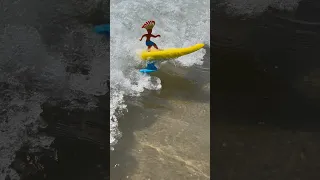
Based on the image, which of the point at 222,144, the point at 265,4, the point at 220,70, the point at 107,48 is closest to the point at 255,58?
the point at 220,70

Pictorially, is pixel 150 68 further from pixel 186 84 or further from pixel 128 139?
pixel 128 139

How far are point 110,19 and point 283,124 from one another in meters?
1.13

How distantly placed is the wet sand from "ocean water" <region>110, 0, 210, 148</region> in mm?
54

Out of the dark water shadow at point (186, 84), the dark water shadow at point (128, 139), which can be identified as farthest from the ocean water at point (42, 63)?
the dark water shadow at point (186, 84)

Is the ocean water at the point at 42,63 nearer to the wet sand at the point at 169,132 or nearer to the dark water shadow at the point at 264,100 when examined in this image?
the wet sand at the point at 169,132

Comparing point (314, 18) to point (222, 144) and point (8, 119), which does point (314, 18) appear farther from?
point (8, 119)

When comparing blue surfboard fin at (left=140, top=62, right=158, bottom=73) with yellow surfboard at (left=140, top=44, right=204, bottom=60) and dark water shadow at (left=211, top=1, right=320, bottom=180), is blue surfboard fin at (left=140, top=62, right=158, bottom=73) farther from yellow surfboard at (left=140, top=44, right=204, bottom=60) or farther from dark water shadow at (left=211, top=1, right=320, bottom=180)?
dark water shadow at (left=211, top=1, right=320, bottom=180)

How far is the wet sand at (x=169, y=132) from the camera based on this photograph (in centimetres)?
186

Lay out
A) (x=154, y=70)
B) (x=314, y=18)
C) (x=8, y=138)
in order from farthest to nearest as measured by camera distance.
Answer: (x=314, y=18)
(x=154, y=70)
(x=8, y=138)

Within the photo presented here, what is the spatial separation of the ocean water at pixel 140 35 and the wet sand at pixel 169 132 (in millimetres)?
54

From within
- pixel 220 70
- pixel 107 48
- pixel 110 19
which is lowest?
pixel 220 70

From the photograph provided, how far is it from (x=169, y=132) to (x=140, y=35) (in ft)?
1.93

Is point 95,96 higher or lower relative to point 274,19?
lower

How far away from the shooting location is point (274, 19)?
7.07 feet
